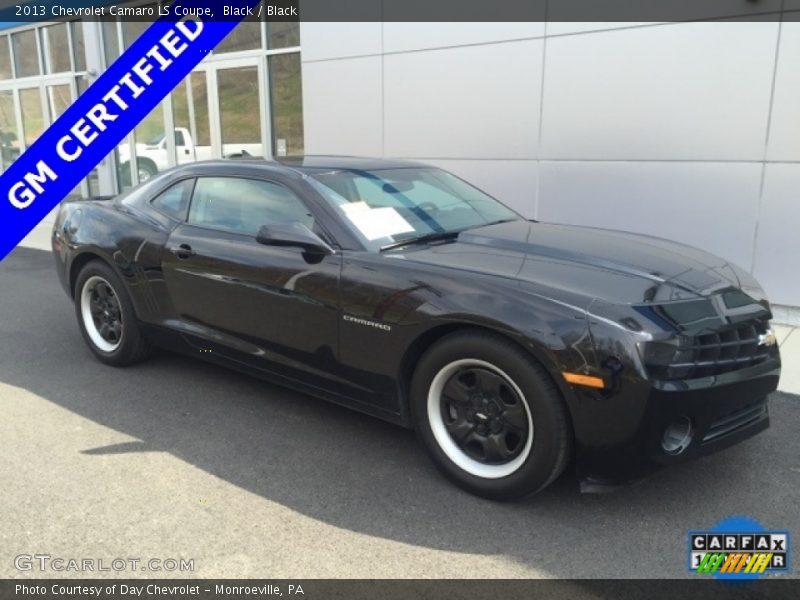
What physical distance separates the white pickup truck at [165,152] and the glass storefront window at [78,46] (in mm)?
1883

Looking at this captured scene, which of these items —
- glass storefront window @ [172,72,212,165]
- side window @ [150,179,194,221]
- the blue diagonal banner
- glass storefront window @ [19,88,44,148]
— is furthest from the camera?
glass storefront window @ [19,88,44,148]

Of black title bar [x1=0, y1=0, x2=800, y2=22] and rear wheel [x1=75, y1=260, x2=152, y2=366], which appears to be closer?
rear wheel [x1=75, y1=260, x2=152, y2=366]

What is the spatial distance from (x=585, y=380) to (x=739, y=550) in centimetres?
95

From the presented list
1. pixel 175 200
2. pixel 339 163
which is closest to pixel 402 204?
pixel 339 163

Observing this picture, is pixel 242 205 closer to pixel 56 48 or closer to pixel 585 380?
pixel 585 380

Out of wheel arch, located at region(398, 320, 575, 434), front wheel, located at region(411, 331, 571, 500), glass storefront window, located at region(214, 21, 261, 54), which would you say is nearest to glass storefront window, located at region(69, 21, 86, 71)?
glass storefront window, located at region(214, 21, 261, 54)

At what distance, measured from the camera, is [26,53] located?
14.5 metres

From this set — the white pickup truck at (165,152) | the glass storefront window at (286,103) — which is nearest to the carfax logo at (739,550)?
the glass storefront window at (286,103)

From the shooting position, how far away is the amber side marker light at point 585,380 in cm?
262

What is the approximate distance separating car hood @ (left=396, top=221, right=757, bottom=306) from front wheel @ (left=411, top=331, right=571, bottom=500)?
369mm

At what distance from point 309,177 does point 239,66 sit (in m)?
7.77

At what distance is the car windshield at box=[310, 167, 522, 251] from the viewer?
11.9 ft

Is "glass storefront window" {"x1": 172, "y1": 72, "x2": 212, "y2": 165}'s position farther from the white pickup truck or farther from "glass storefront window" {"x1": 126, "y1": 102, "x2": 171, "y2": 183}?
"glass storefront window" {"x1": 126, "y1": 102, "x2": 171, "y2": 183}

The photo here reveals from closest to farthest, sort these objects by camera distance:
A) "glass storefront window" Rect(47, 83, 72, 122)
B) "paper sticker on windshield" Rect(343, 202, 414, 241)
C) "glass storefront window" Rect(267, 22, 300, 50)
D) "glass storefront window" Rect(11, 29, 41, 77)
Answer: "paper sticker on windshield" Rect(343, 202, 414, 241) < "glass storefront window" Rect(267, 22, 300, 50) < "glass storefront window" Rect(47, 83, 72, 122) < "glass storefront window" Rect(11, 29, 41, 77)
